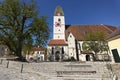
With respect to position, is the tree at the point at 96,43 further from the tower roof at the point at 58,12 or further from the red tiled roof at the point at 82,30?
the tower roof at the point at 58,12

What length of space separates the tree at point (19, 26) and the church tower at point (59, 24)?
2025cm

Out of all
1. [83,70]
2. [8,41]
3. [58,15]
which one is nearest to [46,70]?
[83,70]

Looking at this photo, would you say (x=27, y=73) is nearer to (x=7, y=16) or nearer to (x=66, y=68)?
(x=66, y=68)

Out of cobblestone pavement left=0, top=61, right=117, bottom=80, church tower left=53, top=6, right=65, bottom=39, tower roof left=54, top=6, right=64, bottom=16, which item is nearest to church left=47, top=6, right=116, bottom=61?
church tower left=53, top=6, right=65, bottom=39

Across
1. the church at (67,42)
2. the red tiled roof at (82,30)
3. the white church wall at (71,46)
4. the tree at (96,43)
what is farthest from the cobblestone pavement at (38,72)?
the red tiled roof at (82,30)

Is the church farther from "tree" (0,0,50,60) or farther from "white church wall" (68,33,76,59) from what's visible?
"tree" (0,0,50,60)

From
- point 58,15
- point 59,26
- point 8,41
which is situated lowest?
point 8,41

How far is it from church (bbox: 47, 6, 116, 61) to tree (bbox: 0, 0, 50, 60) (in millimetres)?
14159

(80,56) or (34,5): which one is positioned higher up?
(34,5)

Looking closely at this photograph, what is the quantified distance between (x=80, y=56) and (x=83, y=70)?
889 inches

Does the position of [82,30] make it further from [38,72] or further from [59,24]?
[38,72]

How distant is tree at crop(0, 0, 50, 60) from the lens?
63.0 feet

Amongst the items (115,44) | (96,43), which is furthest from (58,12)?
(115,44)

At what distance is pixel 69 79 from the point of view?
11.6 metres
